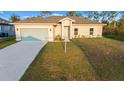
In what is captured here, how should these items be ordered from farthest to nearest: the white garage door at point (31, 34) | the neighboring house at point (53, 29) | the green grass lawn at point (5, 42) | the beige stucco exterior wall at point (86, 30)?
the beige stucco exterior wall at point (86, 30)
the neighboring house at point (53, 29)
the white garage door at point (31, 34)
the green grass lawn at point (5, 42)

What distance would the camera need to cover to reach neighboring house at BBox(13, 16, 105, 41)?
19.4 metres

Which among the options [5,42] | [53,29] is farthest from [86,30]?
[5,42]

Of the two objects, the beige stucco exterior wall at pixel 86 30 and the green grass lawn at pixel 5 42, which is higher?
the beige stucco exterior wall at pixel 86 30

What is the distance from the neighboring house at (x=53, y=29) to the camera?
1942 centimetres

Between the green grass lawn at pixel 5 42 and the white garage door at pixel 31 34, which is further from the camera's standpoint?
the white garage door at pixel 31 34

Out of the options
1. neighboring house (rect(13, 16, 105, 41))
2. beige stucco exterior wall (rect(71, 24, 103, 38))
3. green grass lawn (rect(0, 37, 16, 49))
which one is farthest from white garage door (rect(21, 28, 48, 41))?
beige stucco exterior wall (rect(71, 24, 103, 38))

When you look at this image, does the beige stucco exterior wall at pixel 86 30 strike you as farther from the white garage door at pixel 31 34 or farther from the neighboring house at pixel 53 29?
the white garage door at pixel 31 34

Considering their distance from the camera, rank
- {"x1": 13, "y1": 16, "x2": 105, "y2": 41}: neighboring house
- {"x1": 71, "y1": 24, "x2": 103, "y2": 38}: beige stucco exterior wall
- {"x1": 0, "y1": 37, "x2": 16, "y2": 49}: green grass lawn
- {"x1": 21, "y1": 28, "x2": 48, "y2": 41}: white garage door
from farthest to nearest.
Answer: {"x1": 71, "y1": 24, "x2": 103, "y2": 38}: beige stucco exterior wall, {"x1": 13, "y1": 16, "x2": 105, "y2": 41}: neighboring house, {"x1": 21, "y1": 28, "x2": 48, "y2": 41}: white garage door, {"x1": 0, "y1": 37, "x2": 16, "y2": 49}: green grass lawn

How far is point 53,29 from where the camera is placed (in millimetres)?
20875

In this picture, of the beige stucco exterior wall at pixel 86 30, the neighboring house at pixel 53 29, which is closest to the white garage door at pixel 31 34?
the neighboring house at pixel 53 29

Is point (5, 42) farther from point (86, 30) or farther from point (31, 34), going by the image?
point (86, 30)

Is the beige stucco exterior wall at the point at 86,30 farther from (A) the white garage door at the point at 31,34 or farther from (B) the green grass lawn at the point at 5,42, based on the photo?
(B) the green grass lawn at the point at 5,42

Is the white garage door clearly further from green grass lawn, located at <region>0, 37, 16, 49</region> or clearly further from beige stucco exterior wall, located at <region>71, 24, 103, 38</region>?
beige stucco exterior wall, located at <region>71, 24, 103, 38</region>

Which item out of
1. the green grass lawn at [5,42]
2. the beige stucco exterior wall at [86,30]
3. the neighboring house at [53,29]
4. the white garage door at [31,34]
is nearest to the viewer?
the green grass lawn at [5,42]
